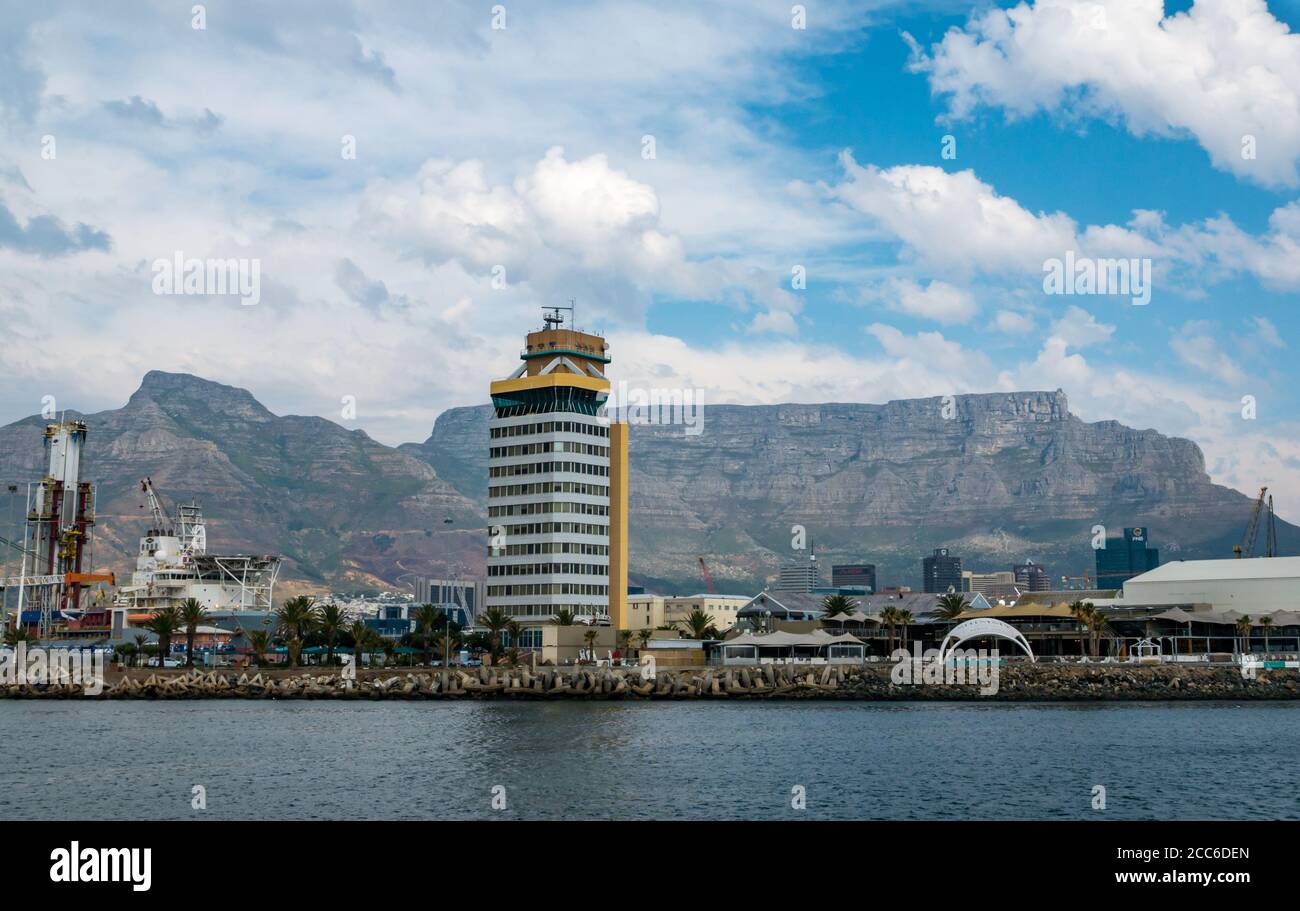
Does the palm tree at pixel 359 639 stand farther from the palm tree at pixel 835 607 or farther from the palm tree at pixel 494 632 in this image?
the palm tree at pixel 835 607

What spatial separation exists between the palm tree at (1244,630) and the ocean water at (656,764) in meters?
57.1

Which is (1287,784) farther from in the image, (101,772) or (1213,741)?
(101,772)

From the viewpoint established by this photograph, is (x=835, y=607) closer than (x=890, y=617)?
No

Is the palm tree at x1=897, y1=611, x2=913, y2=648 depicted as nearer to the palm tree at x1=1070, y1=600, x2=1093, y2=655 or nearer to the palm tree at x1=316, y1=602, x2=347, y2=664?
the palm tree at x1=1070, y1=600, x2=1093, y2=655

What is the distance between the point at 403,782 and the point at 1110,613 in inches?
5825

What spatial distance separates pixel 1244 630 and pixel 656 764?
417ft

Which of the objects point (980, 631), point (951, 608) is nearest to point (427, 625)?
point (980, 631)

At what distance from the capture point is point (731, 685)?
13962cm

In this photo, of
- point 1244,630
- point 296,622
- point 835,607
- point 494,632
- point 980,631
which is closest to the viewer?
point 980,631

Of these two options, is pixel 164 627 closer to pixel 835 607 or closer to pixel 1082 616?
pixel 835 607

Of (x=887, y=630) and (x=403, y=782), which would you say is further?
(x=887, y=630)

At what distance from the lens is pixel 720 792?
60094mm
